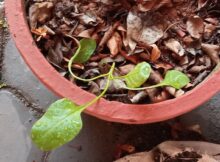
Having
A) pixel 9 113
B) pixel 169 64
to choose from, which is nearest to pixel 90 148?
pixel 9 113

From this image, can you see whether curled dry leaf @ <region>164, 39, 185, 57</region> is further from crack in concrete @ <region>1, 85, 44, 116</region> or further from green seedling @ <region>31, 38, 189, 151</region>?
crack in concrete @ <region>1, 85, 44, 116</region>

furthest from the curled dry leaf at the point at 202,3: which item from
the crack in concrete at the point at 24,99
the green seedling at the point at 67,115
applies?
the crack in concrete at the point at 24,99

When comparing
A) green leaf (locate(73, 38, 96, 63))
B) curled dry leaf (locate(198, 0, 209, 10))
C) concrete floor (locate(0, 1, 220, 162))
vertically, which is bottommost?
concrete floor (locate(0, 1, 220, 162))

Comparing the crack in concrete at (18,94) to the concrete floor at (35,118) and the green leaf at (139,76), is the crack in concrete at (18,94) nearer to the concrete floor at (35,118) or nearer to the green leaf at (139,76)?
the concrete floor at (35,118)

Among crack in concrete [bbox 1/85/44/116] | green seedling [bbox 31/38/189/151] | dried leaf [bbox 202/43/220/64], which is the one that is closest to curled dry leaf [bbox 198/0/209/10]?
dried leaf [bbox 202/43/220/64]

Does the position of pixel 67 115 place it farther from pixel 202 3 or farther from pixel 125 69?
pixel 202 3

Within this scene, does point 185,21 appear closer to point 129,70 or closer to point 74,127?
point 129,70

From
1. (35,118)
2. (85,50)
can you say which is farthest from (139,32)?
(35,118)
